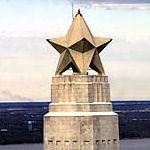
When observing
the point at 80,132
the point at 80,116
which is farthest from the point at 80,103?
the point at 80,132

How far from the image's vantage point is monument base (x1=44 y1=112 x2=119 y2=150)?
38.3 meters

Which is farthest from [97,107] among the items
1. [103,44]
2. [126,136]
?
[126,136]

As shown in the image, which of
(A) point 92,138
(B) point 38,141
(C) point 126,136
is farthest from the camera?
(C) point 126,136

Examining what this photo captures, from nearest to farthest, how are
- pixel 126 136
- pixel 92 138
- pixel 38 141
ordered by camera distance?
pixel 92 138 → pixel 38 141 → pixel 126 136

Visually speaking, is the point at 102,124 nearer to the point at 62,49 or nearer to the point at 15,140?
the point at 62,49

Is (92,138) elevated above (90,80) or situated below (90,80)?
below

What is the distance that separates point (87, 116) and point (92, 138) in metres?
1.11

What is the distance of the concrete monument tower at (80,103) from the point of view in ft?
126

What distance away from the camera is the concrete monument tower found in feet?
Result: 126

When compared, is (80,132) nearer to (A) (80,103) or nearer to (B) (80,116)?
(B) (80,116)

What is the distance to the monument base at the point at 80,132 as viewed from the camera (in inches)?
1510

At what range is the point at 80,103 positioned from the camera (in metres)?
38.7

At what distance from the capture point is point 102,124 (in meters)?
38.7

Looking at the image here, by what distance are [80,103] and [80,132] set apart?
144 centimetres
